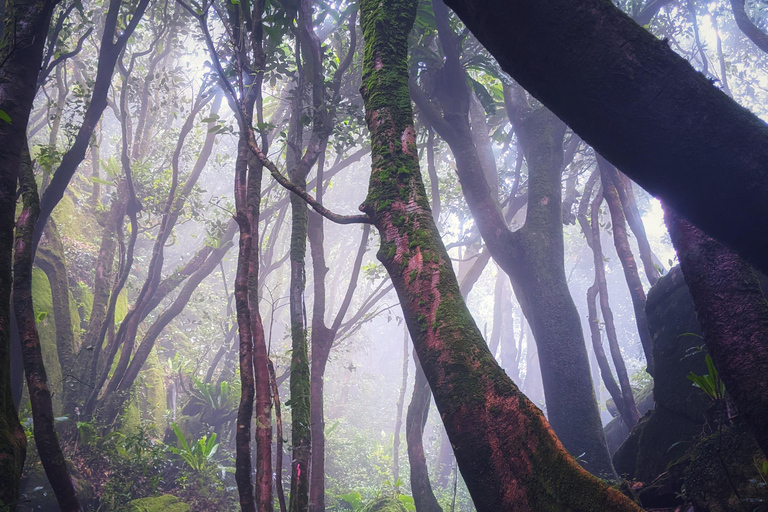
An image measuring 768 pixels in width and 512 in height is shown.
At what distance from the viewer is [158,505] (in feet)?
20.0

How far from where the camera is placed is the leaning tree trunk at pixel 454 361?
155 centimetres

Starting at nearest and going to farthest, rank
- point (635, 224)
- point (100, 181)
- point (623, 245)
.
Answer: point (623, 245), point (635, 224), point (100, 181)

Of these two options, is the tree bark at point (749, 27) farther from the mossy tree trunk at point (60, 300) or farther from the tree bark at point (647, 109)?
the mossy tree trunk at point (60, 300)

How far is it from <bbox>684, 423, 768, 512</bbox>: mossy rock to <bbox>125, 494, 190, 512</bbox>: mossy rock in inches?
260

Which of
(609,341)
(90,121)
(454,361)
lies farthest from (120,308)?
(454,361)

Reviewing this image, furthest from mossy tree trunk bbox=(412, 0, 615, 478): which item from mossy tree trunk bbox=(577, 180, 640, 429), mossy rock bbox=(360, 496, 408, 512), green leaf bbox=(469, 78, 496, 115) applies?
mossy rock bbox=(360, 496, 408, 512)

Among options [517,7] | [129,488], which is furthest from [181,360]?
[517,7]

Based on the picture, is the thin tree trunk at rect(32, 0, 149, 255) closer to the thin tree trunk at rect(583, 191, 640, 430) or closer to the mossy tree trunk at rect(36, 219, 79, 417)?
the mossy tree trunk at rect(36, 219, 79, 417)

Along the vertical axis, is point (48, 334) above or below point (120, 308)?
below

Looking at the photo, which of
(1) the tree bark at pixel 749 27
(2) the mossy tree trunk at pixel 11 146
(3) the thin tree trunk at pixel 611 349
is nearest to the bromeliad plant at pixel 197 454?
(2) the mossy tree trunk at pixel 11 146

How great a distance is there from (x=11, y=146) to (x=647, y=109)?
3.86 m

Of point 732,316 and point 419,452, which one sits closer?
point 732,316

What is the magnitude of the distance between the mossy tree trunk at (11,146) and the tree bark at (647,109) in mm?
2981

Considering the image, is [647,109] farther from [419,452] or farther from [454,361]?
[419,452]
